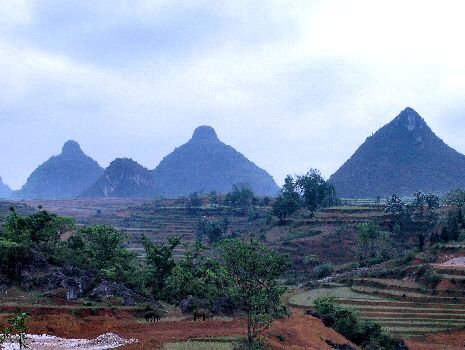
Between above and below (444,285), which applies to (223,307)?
above

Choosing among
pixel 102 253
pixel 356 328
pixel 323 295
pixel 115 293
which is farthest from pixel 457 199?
pixel 115 293

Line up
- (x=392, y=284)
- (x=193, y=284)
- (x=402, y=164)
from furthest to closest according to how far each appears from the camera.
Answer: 1. (x=402, y=164)
2. (x=392, y=284)
3. (x=193, y=284)

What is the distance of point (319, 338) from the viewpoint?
24.5 m

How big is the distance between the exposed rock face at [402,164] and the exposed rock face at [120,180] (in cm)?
8168

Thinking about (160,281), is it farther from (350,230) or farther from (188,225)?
(188,225)

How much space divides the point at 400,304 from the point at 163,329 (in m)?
23.5

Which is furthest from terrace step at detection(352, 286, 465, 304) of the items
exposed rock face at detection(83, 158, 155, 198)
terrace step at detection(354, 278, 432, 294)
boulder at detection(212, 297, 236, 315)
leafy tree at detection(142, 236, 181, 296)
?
exposed rock face at detection(83, 158, 155, 198)

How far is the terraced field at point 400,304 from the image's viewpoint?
33750 millimetres

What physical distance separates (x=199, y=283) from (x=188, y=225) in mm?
63242

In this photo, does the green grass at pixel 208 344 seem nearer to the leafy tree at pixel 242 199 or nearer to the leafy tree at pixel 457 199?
the leafy tree at pixel 457 199

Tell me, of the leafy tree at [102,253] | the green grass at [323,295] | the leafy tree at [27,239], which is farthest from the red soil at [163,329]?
the green grass at [323,295]

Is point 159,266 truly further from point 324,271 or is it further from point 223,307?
point 324,271

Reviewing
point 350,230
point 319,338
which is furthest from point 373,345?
point 350,230

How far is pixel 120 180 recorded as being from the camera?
194 m
